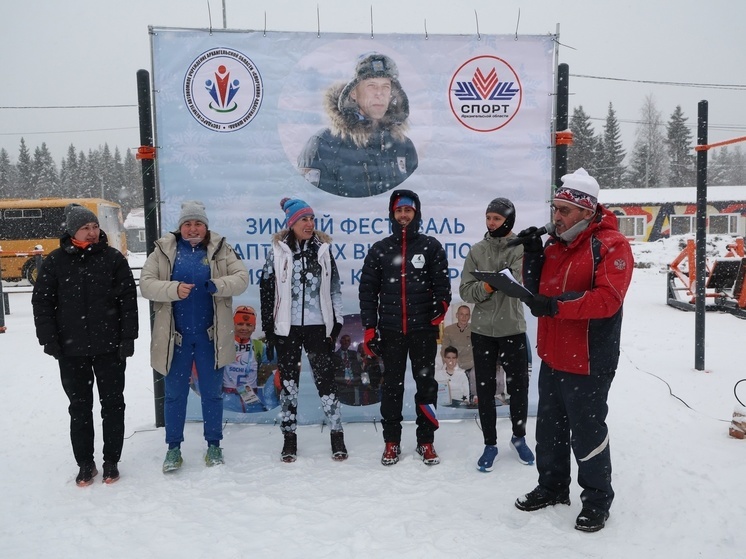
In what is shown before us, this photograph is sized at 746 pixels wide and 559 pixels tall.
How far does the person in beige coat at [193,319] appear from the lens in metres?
3.66

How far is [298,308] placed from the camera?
3.82m

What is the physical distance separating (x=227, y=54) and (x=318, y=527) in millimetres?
3611

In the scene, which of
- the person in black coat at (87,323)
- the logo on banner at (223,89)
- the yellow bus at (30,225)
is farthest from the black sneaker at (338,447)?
the yellow bus at (30,225)

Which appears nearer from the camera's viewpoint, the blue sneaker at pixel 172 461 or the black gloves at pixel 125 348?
the black gloves at pixel 125 348

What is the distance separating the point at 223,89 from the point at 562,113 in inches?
113

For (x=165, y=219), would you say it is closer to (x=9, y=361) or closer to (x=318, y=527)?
(x=318, y=527)

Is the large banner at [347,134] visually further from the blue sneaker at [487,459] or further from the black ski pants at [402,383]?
the blue sneaker at [487,459]

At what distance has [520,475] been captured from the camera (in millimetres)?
3547

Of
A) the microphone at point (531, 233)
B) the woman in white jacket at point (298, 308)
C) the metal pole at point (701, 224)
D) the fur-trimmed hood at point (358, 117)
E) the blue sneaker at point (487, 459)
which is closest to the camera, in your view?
the microphone at point (531, 233)

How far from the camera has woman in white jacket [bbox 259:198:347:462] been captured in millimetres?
3824

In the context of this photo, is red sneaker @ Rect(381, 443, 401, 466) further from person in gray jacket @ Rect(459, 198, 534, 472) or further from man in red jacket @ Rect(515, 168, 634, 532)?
man in red jacket @ Rect(515, 168, 634, 532)

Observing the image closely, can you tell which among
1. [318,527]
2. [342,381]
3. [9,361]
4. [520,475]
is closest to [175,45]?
[342,381]

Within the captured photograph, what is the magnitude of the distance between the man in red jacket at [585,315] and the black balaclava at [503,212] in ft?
2.25

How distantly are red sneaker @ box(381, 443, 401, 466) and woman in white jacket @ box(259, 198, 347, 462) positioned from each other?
12.2 inches
